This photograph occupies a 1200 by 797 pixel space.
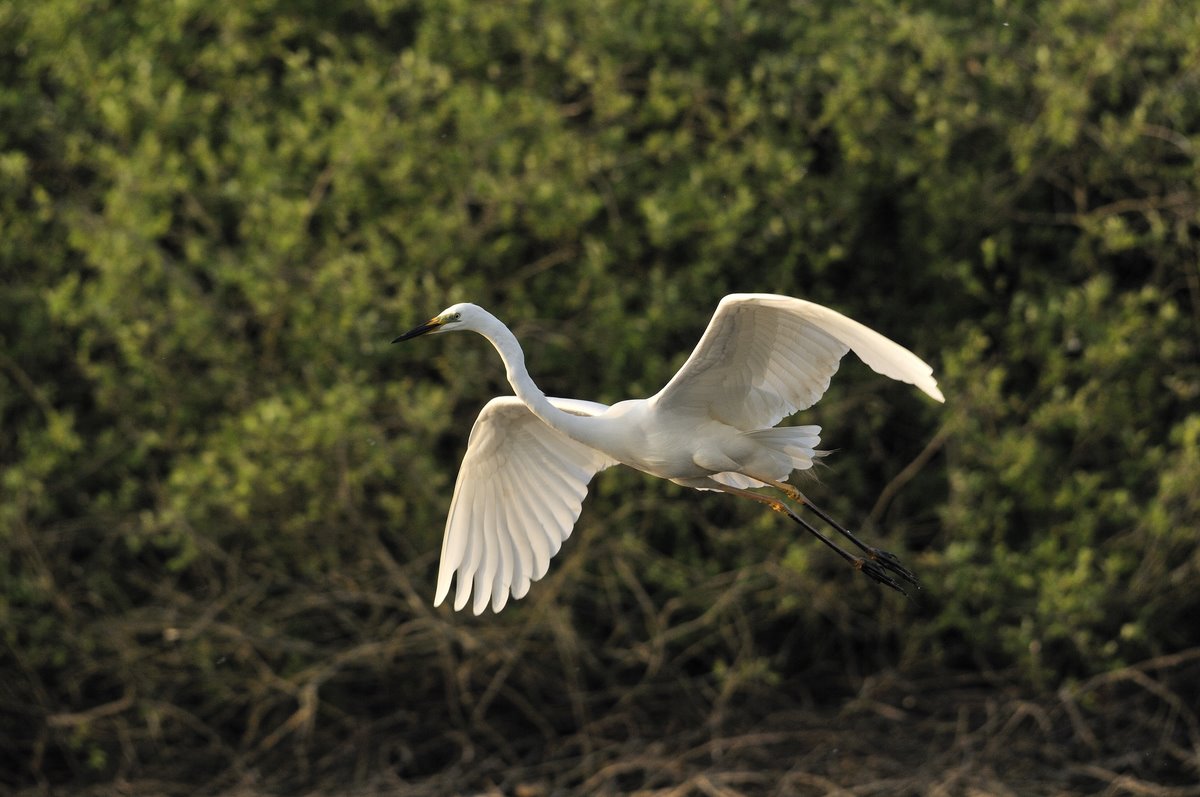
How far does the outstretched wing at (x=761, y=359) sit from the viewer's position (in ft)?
16.8

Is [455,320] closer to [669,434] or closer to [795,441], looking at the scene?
[669,434]

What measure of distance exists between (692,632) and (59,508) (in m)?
3.26

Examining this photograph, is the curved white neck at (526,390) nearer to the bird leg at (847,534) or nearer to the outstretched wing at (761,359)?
the outstretched wing at (761,359)

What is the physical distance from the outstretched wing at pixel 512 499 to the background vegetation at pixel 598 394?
190 centimetres

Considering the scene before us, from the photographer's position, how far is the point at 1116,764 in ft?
27.7

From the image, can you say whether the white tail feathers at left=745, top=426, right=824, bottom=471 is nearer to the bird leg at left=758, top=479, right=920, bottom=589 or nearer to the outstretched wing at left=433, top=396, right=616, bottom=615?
the bird leg at left=758, top=479, right=920, bottom=589

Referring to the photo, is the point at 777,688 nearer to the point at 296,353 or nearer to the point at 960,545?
the point at 960,545

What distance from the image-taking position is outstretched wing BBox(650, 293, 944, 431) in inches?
201

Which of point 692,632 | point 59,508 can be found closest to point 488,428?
point 692,632

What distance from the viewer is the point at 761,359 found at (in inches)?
220

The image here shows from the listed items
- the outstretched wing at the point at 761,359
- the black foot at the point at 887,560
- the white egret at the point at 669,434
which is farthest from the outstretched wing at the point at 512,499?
the black foot at the point at 887,560

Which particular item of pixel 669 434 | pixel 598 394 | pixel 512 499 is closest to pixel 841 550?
pixel 669 434

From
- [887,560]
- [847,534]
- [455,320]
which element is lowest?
[887,560]

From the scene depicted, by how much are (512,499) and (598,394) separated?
240 centimetres
